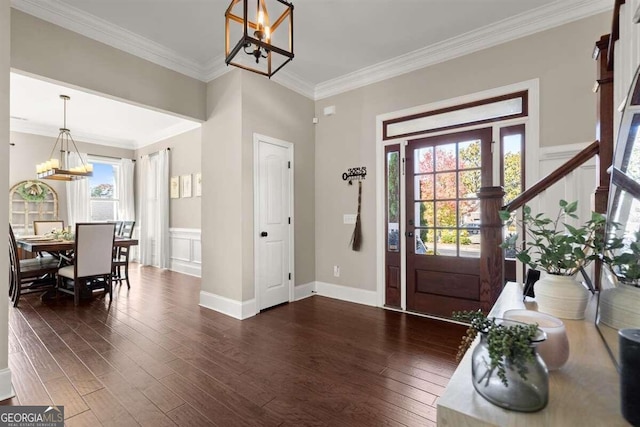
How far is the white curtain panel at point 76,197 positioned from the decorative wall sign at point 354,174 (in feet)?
20.3

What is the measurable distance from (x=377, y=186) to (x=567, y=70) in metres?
2.13

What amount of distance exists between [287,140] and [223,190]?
1.12m

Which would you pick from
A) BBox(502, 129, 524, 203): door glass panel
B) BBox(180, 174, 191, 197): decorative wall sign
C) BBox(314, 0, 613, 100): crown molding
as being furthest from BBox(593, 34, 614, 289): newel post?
BBox(180, 174, 191, 197): decorative wall sign

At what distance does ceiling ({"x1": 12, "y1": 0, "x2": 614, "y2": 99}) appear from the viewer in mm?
2693

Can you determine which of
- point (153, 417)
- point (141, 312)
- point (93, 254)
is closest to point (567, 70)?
point (153, 417)

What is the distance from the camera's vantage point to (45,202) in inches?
249

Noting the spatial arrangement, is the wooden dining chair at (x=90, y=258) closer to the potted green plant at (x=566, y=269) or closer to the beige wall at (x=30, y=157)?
the beige wall at (x=30, y=157)

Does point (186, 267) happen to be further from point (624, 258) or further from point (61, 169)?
point (624, 258)

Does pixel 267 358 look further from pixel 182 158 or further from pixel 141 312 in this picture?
pixel 182 158

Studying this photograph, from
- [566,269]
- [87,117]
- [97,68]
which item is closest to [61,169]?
[87,117]

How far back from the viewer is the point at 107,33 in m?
3.00

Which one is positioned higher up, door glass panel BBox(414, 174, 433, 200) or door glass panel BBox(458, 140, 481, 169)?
door glass panel BBox(458, 140, 481, 169)

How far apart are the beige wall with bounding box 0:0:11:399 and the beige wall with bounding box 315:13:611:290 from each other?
3249 millimetres

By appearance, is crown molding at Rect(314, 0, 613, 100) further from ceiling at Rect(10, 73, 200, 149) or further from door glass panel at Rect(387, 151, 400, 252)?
ceiling at Rect(10, 73, 200, 149)
